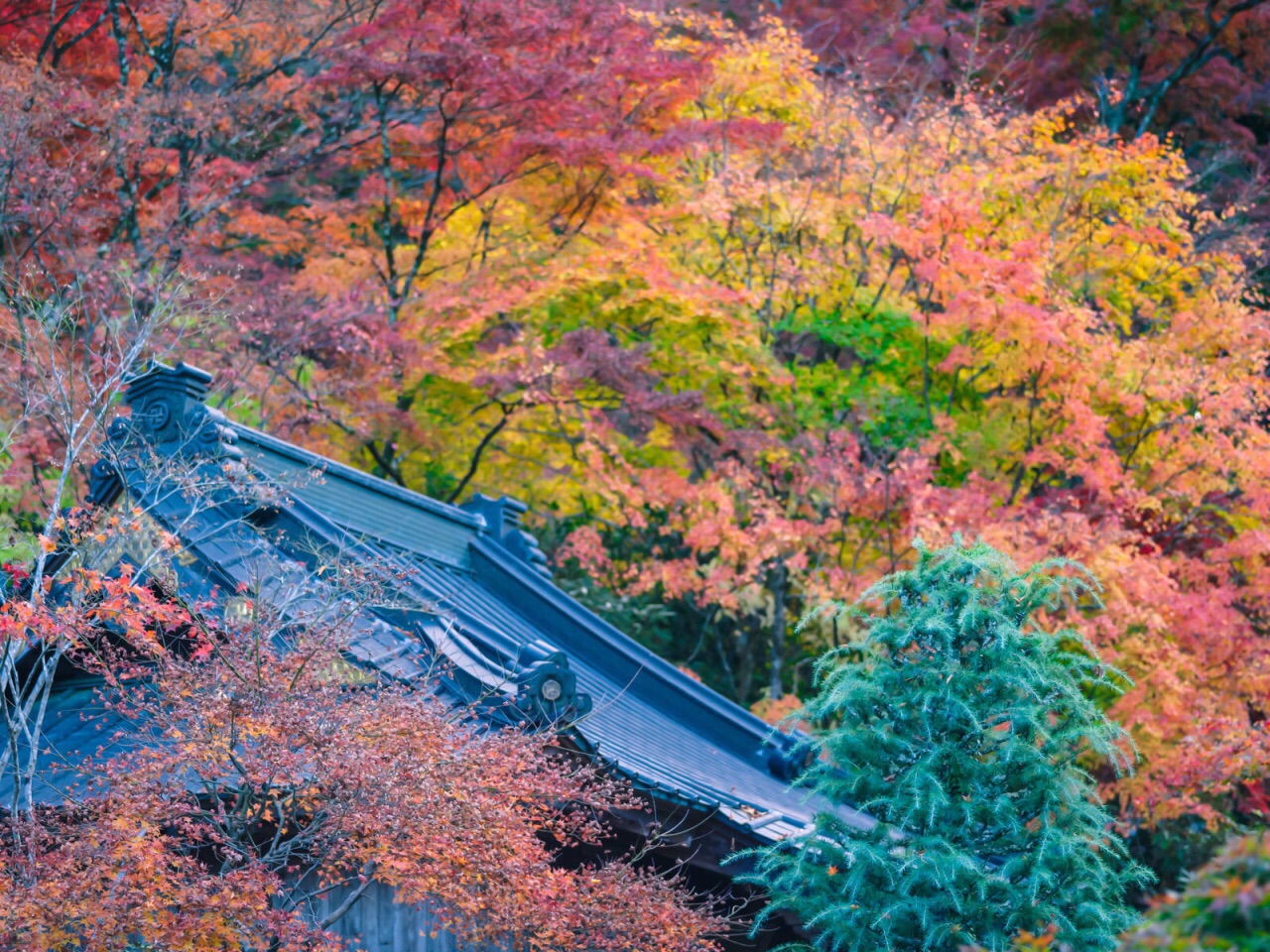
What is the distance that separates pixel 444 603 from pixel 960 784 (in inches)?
163

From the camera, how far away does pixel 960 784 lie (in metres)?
7.52

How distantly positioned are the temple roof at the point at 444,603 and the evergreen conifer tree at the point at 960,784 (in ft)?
2.96

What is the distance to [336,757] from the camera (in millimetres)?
5930

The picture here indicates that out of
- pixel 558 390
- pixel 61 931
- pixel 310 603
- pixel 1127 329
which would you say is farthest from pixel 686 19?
pixel 61 931

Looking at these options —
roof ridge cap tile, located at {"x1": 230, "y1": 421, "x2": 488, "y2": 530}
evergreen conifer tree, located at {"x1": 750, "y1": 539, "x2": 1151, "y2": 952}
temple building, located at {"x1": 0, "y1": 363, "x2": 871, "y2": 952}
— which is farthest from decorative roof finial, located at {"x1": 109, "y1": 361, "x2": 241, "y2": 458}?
evergreen conifer tree, located at {"x1": 750, "y1": 539, "x2": 1151, "y2": 952}

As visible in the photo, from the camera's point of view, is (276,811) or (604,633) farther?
(604,633)

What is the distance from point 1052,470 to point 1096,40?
1183 centimetres

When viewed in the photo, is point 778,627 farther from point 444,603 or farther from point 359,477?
point 444,603

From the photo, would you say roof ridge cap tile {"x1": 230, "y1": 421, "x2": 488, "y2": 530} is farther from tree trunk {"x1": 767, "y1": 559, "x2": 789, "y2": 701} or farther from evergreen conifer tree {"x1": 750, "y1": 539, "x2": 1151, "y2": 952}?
tree trunk {"x1": 767, "y1": 559, "x2": 789, "y2": 701}

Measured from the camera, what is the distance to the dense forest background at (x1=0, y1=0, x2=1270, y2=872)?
581 inches

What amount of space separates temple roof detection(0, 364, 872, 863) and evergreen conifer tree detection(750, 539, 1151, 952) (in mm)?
903

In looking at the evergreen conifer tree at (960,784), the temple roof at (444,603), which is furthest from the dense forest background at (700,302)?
the evergreen conifer tree at (960,784)

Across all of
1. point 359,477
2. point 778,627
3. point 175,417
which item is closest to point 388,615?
point 175,417

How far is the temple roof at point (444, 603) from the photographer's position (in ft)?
25.7
